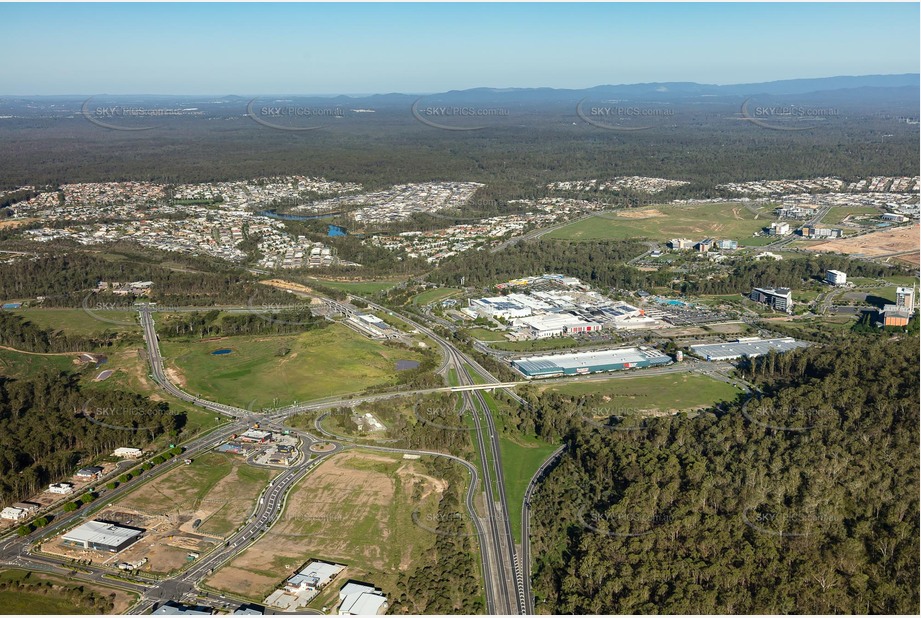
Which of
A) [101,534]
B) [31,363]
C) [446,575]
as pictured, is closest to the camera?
[446,575]

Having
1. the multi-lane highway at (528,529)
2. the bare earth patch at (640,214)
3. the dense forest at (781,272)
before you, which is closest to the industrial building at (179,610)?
the multi-lane highway at (528,529)

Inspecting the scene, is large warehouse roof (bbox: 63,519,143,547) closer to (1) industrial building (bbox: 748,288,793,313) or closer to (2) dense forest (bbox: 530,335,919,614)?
(2) dense forest (bbox: 530,335,919,614)

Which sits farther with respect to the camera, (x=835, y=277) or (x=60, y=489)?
(x=835, y=277)

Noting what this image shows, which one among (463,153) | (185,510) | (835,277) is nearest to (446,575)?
(185,510)

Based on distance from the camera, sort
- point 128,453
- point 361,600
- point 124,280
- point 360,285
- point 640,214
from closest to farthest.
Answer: point 361,600
point 128,453
point 124,280
point 360,285
point 640,214

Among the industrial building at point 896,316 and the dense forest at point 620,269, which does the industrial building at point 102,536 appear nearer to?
the dense forest at point 620,269

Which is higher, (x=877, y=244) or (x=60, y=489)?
(x=877, y=244)

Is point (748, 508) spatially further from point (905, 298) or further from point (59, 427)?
point (905, 298)

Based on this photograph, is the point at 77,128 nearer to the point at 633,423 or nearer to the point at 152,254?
the point at 152,254
